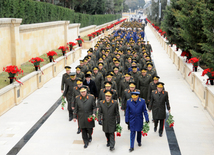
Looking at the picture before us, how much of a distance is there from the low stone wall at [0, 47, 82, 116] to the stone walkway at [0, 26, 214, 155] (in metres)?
0.28

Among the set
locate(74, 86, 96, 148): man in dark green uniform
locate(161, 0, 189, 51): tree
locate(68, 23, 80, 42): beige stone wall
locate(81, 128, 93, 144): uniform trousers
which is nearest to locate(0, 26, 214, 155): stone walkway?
locate(81, 128, 93, 144): uniform trousers

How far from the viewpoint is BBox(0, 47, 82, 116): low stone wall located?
12.1m

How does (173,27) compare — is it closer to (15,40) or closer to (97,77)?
(15,40)

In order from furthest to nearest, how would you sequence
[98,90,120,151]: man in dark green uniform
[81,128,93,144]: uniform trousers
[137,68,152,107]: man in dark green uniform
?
[137,68,152,107]: man in dark green uniform
[81,128,93,144]: uniform trousers
[98,90,120,151]: man in dark green uniform

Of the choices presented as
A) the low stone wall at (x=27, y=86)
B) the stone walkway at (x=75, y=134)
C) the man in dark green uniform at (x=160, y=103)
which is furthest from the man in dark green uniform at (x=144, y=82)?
the low stone wall at (x=27, y=86)

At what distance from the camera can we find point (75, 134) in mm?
9898

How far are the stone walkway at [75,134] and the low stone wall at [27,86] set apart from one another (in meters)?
0.28

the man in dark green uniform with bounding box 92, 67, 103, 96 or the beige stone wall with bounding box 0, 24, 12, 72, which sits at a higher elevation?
the beige stone wall with bounding box 0, 24, 12, 72

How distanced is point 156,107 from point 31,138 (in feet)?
12.0

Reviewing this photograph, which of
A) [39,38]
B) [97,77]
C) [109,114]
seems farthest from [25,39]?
[109,114]

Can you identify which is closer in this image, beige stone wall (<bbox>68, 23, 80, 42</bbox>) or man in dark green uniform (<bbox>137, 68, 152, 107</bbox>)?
man in dark green uniform (<bbox>137, 68, 152, 107</bbox>)

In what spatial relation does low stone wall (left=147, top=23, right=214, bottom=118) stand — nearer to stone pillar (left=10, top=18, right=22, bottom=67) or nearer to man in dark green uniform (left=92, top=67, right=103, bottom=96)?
man in dark green uniform (left=92, top=67, right=103, bottom=96)

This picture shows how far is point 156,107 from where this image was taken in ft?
31.5

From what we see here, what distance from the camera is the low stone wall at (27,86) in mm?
12125
